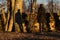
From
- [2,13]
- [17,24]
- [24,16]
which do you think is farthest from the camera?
[24,16]

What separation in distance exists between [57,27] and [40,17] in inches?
140

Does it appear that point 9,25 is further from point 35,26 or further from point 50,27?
point 50,27

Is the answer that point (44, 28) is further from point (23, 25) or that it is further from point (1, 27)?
point (1, 27)

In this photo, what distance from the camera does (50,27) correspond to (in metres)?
22.7

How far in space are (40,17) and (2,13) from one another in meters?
3.44

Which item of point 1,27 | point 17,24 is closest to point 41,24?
point 17,24

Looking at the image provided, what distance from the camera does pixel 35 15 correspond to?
67.5 ft

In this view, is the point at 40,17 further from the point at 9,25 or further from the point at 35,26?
the point at 9,25

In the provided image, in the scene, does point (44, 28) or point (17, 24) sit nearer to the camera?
point (17, 24)

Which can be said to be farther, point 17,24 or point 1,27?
point 1,27

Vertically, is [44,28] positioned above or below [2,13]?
below

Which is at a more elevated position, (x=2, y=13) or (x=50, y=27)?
(x=2, y=13)

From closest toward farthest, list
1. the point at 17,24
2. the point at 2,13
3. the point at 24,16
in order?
the point at 17,24, the point at 2,13, the point at 24,16

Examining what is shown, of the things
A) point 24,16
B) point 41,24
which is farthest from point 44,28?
point 24,16
